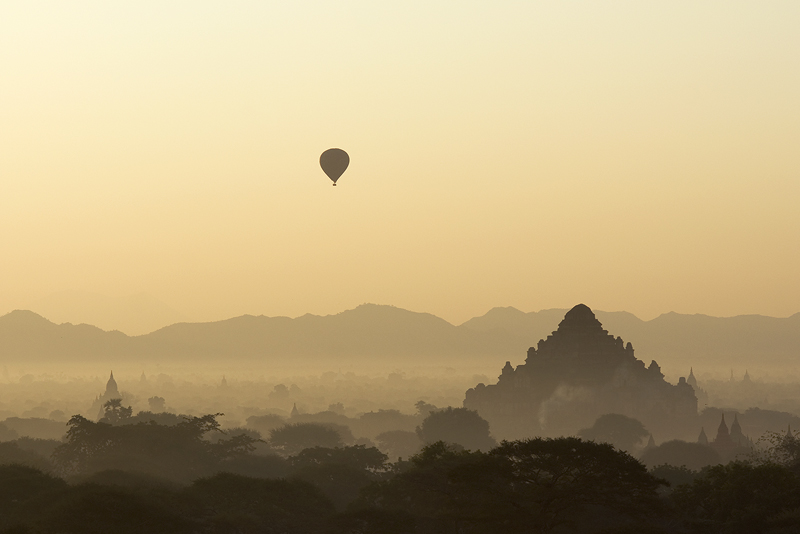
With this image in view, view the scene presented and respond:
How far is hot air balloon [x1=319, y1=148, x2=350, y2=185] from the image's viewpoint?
119m

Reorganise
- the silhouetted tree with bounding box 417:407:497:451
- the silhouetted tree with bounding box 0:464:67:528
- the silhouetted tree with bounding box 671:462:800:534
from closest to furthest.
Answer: the silhouetted tree with bounding box 671:462:800:534 < the silhouetted tree with bounding box 0:464:67:528 < the silhouetted tree with bounding box 417:407:497:451

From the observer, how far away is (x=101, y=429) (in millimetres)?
101312

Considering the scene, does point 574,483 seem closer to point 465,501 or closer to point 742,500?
point 465,501

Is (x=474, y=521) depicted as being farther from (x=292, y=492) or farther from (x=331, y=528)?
(x=292, y=492)

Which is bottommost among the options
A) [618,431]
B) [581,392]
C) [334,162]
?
[618,431]

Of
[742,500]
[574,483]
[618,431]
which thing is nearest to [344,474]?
[574,483]

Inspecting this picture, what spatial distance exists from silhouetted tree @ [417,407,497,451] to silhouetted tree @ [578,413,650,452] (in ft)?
62.6

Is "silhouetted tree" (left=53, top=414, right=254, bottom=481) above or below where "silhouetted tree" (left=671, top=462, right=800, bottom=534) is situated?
above

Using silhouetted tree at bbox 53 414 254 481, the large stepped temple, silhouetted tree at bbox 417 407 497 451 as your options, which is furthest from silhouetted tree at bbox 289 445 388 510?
the large stepped temple

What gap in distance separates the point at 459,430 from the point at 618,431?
91.0ft

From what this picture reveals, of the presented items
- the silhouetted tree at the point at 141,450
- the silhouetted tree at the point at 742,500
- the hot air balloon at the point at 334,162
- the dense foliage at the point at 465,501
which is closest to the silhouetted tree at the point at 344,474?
the dense foliage at the point at 465,501

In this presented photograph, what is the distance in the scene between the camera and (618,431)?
175000 millimetres

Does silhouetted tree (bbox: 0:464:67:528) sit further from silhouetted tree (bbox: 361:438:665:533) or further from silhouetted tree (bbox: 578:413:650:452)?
silhouetted tree (bbox: 578:413:650:452)

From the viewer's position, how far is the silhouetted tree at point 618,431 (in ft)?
569
